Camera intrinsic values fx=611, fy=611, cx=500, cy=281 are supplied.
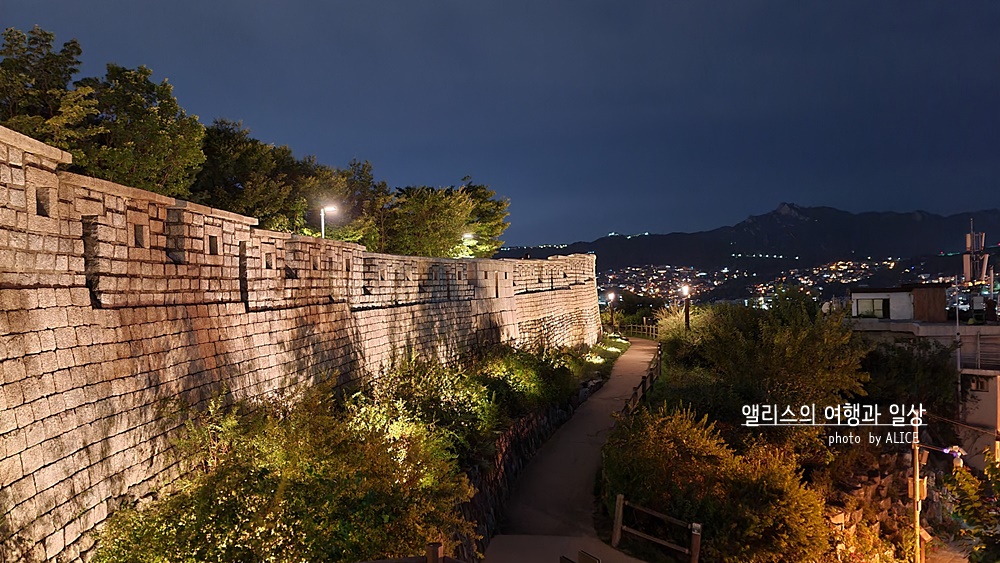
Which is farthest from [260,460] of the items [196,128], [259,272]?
[196,128]

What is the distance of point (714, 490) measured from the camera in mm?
12156

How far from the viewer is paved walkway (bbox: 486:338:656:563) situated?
10.6 metres

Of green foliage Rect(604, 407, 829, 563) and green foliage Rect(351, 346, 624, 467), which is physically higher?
green foliage Rect(351, 346, 624, 467)

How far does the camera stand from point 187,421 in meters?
7.02

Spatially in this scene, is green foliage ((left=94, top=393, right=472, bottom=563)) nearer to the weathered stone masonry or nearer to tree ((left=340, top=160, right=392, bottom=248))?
the weathered stone masonry

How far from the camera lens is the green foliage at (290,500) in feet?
18.8

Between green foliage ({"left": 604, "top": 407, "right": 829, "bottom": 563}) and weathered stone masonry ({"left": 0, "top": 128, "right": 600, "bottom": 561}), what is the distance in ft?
19.9

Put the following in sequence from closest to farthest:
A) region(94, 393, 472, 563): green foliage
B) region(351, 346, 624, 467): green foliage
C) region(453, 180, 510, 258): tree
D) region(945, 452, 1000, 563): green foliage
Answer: region(94, 393, 472, 563): green foliage
region(945, 452, 1000, 563): green foliage
region(351, 346, 624, 467): green foliage
region(453, 180, 510, 258): tree

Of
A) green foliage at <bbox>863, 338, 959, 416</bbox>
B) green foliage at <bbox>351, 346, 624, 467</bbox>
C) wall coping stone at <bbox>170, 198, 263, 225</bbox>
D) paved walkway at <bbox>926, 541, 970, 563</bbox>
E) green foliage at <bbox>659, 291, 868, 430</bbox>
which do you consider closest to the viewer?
wall coping stone at <bbox>170, 198, 263, 225</bbox>

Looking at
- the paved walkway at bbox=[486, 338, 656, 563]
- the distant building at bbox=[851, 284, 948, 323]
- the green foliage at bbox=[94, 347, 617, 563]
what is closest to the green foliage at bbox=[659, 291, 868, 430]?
the paved walkway at bbox=[486, 338, 656, 563]

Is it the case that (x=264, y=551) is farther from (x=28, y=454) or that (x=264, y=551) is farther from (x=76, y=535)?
(x=28, y=454)

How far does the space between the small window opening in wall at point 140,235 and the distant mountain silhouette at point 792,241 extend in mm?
115877

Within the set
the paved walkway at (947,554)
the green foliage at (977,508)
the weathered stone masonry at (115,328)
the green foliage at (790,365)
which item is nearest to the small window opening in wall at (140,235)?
the weathered stone masonry at (115,328)

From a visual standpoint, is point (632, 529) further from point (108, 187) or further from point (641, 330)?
point (641, 330)
